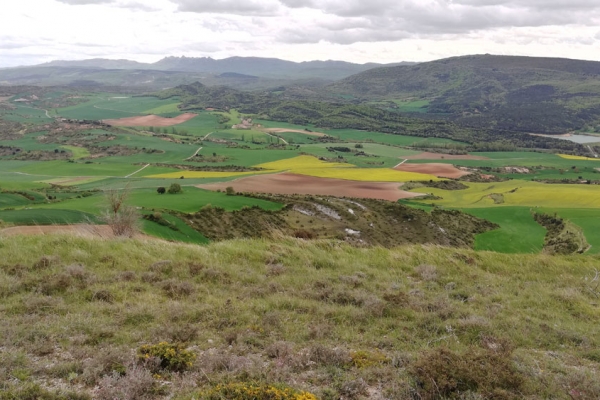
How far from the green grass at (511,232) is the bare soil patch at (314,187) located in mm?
14355

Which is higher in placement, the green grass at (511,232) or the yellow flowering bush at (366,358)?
the yellow flowering bush at (366,358)

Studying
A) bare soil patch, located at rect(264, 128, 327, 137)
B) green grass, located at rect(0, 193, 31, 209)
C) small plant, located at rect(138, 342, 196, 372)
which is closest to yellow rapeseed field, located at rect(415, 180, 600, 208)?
green grass, located at rect(0, 193, 31, 209)

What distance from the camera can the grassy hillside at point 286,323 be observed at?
20.5 feet

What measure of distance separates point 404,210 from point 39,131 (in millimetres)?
153669

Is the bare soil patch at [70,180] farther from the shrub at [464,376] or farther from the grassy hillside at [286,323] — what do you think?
the shrub at [464,376]

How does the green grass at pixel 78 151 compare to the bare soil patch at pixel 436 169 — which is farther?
the green grass at pixel 78 151

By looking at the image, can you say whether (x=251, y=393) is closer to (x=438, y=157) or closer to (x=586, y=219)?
(x=586, y=219)

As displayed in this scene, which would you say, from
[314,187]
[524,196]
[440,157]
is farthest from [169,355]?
[440,157]

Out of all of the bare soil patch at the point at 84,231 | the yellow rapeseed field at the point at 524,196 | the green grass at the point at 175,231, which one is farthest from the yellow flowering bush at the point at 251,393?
the yellow rapeseed field at the point at 524,196

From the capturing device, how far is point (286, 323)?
850 cm

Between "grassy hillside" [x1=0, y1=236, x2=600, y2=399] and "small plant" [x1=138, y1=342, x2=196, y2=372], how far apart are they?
24mm

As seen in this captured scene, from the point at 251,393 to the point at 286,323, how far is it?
2.76 meters

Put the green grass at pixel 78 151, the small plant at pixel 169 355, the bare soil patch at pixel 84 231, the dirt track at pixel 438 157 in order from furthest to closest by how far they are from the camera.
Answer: the dirt track at pixel 438 157, the green grass at pixel 78 151, the bare soil patch at pixel 84 231, the small plant at pixel 169 355

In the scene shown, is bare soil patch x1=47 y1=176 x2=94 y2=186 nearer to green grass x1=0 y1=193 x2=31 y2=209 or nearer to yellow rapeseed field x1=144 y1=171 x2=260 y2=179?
yellow rapeseed field x1=144 y1=171 x2=260 y2=179
